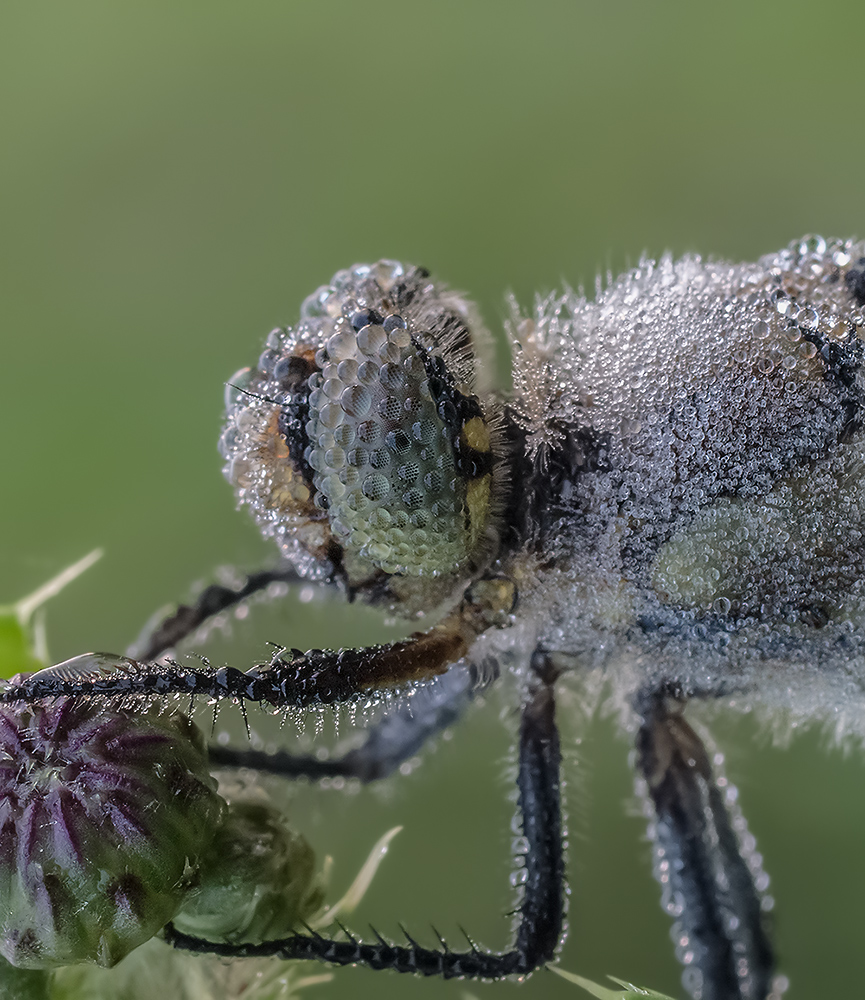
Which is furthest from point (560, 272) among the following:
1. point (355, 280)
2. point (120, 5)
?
point (355, 280)

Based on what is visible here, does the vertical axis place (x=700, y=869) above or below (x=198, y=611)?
below

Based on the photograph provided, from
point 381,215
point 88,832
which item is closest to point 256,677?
Result: point 88,832

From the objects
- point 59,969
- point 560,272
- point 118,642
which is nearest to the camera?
point 59,969

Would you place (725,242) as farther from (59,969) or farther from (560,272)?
(59,969)

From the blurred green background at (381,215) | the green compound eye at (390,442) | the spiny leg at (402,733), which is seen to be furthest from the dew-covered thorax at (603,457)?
the blurred green background at (381,215)

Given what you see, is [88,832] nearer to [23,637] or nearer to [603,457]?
[23,637]

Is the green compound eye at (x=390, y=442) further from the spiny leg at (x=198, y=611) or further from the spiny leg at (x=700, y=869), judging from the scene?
the spiny leg at (x=700, y=869)

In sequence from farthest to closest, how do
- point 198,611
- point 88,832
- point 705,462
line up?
point 198,611, point 705,462, point 88,832
